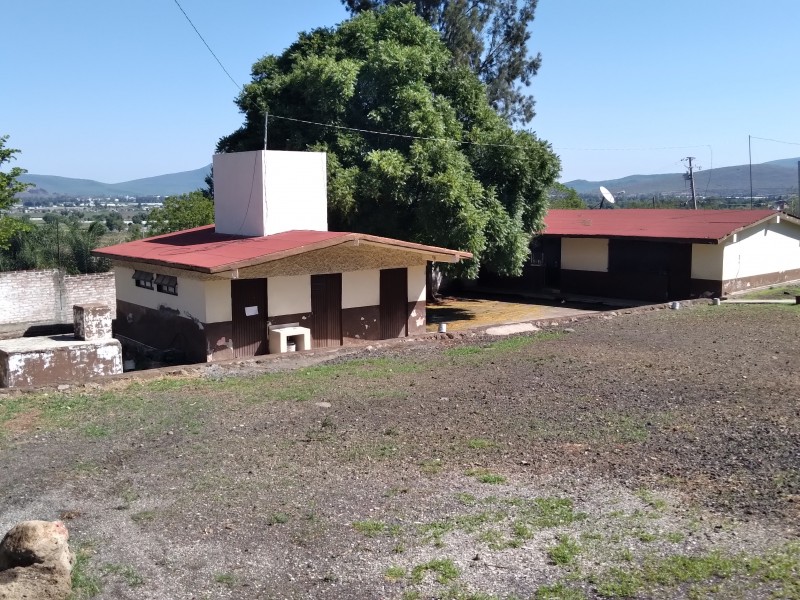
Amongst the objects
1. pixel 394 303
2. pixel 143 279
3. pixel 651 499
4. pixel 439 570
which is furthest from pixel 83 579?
pixel 143 279

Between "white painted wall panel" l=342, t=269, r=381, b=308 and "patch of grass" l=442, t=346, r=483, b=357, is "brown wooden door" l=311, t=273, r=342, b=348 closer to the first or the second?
"white painted wall panel" l=342, t=269, r=381, b=308

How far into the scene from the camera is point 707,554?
645cm

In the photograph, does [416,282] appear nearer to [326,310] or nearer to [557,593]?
[326,310]

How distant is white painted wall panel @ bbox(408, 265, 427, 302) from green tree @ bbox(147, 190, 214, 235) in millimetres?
10817

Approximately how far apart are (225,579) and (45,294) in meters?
21.1

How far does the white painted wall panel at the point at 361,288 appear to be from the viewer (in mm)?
19047

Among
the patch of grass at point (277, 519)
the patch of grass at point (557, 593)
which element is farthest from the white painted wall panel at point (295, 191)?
the patch of grass at point (557, 593)

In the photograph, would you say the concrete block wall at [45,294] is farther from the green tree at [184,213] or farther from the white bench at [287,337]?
Answer: the white bench at [287,337]

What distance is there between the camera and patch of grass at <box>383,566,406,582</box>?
629 centimetres

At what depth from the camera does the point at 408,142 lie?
23797mm

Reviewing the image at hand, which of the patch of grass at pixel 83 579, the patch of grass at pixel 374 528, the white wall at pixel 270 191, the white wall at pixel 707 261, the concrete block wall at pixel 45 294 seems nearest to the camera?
the patch of grass at pixel 83 579

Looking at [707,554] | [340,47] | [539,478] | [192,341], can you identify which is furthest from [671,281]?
[707,554]

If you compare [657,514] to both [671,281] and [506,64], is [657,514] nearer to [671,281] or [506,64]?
[671,281]

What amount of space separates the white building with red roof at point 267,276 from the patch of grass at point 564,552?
35.0 ft
